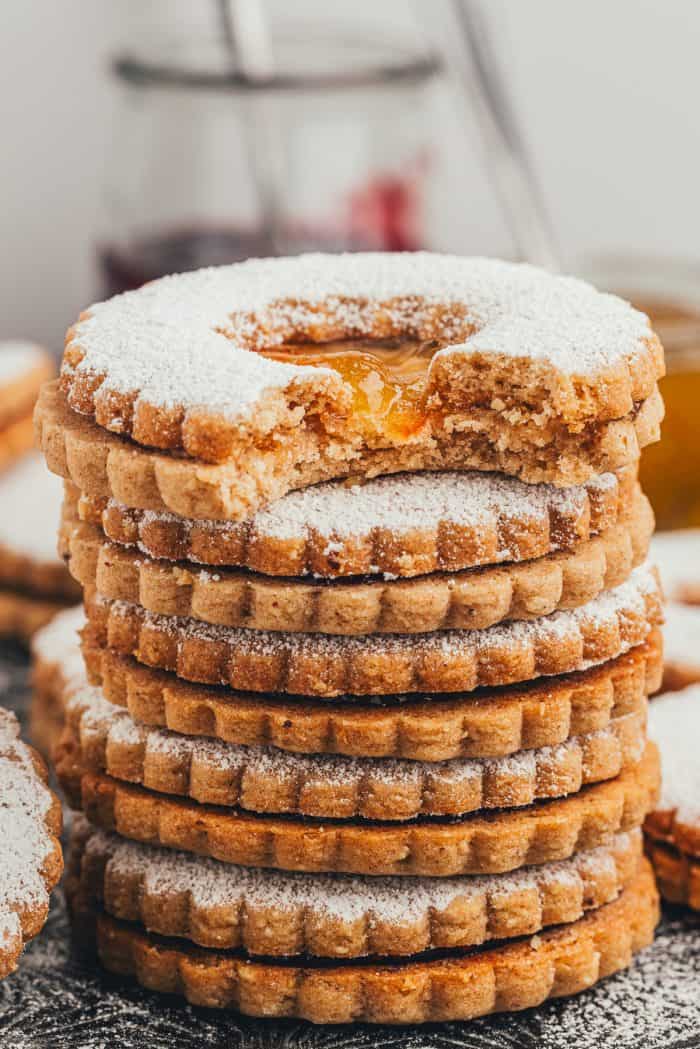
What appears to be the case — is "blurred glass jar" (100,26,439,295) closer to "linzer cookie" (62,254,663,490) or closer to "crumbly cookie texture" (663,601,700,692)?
"crumbly cookie texture" (663,601,700,692)

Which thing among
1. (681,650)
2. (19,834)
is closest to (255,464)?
(19,834)

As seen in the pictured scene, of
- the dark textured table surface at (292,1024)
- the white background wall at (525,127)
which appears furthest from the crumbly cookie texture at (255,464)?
the white background wall at (525,127)

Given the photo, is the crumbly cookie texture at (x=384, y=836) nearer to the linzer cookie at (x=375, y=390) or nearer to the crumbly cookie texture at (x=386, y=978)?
the crumbly cookie texture at (x=386, y=978)

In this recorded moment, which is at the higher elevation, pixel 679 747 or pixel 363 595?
pixel 363 595

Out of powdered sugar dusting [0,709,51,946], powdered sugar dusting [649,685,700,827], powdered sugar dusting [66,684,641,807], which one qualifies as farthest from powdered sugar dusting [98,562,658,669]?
powdered sugar dusting [649,685,700,827]

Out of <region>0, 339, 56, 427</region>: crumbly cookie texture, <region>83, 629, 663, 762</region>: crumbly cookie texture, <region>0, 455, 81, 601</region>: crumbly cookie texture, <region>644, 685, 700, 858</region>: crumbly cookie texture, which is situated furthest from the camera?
<region>0, 339, 56, 427</region>: crumbly cookie texture

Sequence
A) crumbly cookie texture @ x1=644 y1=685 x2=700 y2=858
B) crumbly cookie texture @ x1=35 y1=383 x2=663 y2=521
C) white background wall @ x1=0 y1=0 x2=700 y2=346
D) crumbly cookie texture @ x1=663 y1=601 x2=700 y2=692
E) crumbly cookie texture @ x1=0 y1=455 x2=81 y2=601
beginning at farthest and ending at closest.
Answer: white background wall @ x1=0 y1=0 x2=700 y2=346 < crumbly cookie texture @ x1=0 y1=455 x2=81 y2=601 < crumbly cookie texture @ x1=663 y1=601 x2=700 y2=692 < crumbly cookie texture @ x1=644 y1=685 x2=700 y2=858 < crumbly cookie texture @ x1=35 y1=383 x2=663 y2=521

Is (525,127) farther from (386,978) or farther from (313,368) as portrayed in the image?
(386,978)
